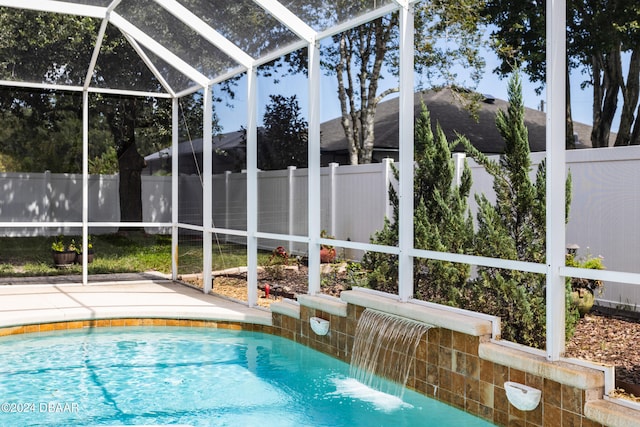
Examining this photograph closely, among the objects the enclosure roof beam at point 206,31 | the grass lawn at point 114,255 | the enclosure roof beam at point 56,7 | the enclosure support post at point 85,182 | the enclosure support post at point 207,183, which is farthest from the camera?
the enclosure support post at point 85,182

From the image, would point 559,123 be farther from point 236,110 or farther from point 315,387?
point 236,110

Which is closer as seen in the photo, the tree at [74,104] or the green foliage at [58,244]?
the tree at [74,104]

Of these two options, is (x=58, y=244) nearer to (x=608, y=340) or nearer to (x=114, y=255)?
(x=114, y=255)

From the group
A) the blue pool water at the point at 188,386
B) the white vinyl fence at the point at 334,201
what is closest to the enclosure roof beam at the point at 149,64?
the white vinyl fence at the point at 334,201

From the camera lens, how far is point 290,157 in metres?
7.37

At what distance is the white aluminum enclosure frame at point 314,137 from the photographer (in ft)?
12.8

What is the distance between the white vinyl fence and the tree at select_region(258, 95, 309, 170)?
0.13 m

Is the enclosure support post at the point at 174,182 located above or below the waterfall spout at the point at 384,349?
above

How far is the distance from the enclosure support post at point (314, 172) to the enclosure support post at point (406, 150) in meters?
1.47

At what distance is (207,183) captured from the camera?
9.22 metres

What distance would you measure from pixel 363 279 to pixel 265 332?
4.27ft

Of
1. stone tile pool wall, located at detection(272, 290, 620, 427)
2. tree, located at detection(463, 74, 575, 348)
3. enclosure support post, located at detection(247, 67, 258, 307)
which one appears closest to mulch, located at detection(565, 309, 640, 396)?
tree, located at detection(463, 74, 575, 348)

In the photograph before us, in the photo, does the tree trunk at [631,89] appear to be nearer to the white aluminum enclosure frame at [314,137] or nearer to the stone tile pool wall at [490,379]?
the white aluminum enclosure frame at [314,137]

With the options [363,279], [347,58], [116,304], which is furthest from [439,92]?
[116,304]
